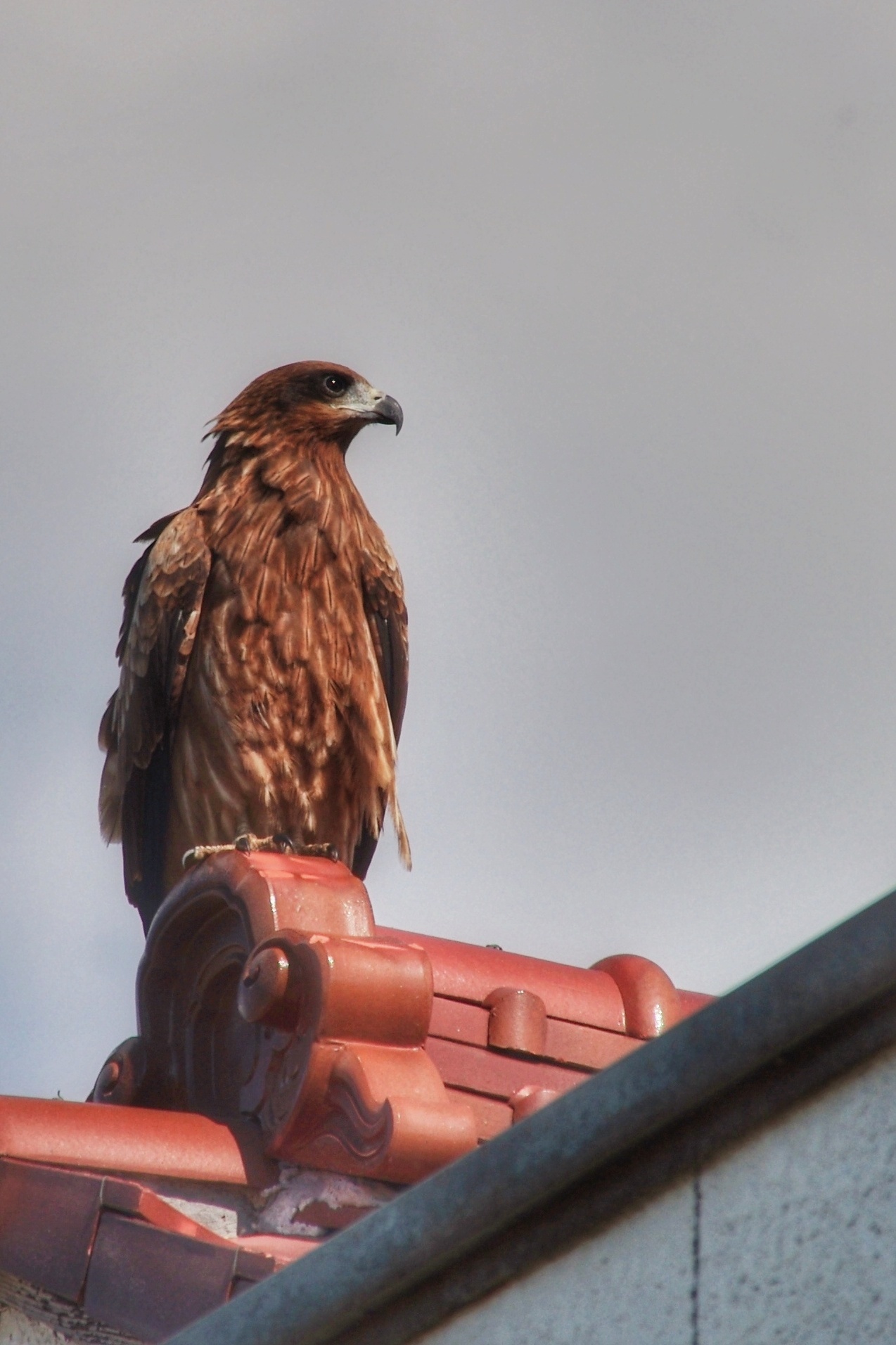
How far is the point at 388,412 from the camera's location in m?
7.44

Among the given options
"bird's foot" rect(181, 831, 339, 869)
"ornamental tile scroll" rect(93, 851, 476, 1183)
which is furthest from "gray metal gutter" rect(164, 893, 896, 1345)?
"bird's foot" rect(181, 831, 339, 869)

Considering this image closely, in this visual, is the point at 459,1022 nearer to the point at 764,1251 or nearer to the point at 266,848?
the point at 266,848

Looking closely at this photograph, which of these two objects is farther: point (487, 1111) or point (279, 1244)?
point (487, 1111)

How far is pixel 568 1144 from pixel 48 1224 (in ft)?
5.90

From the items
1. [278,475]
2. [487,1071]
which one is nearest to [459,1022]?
[487,1071]

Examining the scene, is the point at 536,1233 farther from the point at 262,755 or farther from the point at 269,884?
the point at 262,755

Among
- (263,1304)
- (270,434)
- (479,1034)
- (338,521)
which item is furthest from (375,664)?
(263,1304)

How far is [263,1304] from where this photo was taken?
2.18 meters

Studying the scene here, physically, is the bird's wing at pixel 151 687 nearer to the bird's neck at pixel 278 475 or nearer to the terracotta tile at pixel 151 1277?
the bird's neck at pixel 278 475

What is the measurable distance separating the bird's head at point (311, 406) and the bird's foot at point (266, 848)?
1748 millimetres

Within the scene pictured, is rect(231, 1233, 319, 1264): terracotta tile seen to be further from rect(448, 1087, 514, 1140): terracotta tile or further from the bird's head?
the bird's head

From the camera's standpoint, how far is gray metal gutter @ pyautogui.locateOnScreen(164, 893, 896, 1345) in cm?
183

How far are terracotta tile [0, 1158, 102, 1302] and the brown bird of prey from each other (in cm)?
300

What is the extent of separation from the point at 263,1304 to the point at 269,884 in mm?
2037
